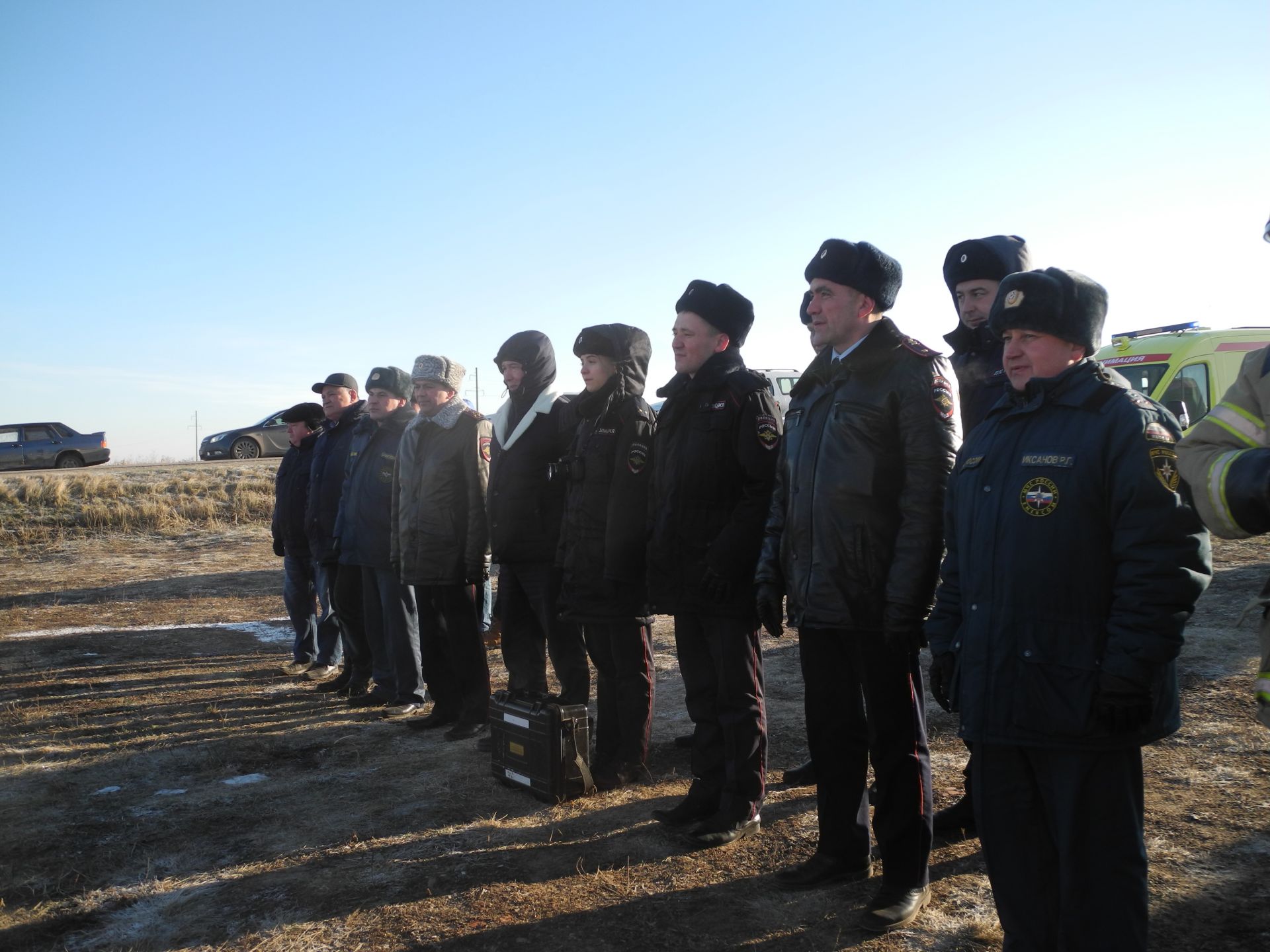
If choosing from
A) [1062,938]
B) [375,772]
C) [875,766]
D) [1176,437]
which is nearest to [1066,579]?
[1176,437]

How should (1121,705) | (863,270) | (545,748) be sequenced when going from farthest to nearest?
(545,748) < (863,270) < (1121,705)

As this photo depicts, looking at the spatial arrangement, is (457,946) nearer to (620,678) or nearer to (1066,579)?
(620,678)

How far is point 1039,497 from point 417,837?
306cm

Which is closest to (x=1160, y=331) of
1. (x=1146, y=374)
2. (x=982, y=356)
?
(x=1146, y=374)

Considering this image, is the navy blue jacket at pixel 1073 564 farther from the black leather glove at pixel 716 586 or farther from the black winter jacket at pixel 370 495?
the black winter jacket at pixel 370 495

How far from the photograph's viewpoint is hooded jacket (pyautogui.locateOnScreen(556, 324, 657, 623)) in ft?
14.9

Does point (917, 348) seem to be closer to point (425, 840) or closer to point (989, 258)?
point (989, 258)

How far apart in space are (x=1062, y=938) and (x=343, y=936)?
7.50 feet

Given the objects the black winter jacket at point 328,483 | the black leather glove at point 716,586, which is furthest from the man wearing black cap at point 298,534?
the black leather glove at point 716,586

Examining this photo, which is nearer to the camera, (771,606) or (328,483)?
(771,606)

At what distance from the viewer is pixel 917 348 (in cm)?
334

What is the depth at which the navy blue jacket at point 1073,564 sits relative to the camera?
2.28 meters

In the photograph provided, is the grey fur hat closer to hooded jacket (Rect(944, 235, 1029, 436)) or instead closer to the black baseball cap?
the black baseball cap

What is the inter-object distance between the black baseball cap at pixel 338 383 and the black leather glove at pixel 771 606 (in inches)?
187
